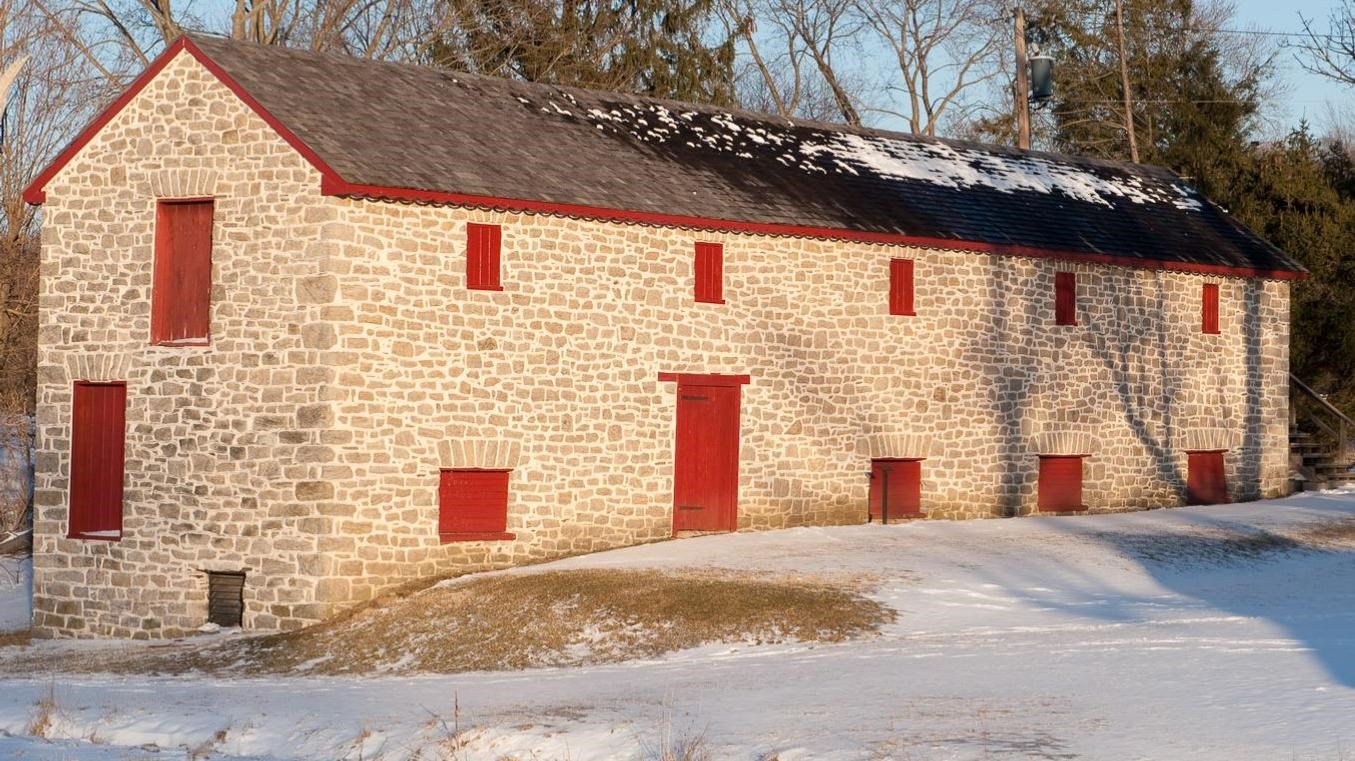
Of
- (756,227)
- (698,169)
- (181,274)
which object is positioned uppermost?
(698,169)

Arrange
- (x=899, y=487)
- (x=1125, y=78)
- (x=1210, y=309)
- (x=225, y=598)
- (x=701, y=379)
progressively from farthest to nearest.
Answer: (x=1125, y=78) < (x=1210, y=309) < (x=899, y=487) < (x=701, y=379) < (x=225, y=598)

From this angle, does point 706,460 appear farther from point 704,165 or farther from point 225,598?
point 225,598

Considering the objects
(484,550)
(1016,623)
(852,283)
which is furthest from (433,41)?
(1016,623)

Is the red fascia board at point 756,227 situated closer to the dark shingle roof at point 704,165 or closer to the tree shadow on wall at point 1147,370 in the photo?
the dark shingle roof at point 704,165

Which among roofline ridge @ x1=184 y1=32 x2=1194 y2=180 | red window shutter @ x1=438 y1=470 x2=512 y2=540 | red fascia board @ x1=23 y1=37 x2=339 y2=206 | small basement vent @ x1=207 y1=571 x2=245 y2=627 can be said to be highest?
roofline ridge @ x1=184 y1=32 x2=1194 y2=180

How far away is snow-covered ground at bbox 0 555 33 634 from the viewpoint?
79.0 feet

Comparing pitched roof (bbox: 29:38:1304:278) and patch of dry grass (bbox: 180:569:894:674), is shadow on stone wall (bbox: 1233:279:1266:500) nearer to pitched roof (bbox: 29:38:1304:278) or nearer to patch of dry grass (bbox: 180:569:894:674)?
pitched roof (bbox: 29:38:1304:278)

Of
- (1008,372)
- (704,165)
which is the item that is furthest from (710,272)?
(1008,372)

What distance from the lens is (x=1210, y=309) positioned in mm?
29641

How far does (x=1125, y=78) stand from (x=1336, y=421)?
10.7 metres

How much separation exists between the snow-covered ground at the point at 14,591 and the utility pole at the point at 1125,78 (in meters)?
26.4

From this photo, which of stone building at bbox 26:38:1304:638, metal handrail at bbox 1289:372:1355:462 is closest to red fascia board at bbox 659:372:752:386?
stone building at bbox 26:38:1304:638

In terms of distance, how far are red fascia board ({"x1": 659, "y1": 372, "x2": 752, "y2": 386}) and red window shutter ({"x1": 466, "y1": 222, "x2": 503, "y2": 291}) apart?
282cm

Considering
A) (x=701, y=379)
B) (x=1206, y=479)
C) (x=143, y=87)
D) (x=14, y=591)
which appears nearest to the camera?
(x=143, y=87)
